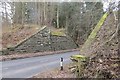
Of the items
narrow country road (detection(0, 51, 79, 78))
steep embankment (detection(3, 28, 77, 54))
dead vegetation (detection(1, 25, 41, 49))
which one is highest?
dead vegetation (detection(1, 25, 41, 49))

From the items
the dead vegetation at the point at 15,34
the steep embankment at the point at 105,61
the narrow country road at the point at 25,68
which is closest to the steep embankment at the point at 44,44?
the dead vegetation at the point at 15,34

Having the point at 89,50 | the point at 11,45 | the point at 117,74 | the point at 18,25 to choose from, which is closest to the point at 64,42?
the point at 18,25

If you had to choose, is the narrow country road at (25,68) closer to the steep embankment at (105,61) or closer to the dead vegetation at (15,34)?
the steep embankment at (105,61)

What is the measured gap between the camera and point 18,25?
35219mm

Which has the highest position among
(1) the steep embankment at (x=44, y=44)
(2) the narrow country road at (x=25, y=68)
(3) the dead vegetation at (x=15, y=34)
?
(3) the dead vegetation at (x=15, y=34)

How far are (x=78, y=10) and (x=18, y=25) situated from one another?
10.5 metres

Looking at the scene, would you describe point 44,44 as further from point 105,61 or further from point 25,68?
point 105,61

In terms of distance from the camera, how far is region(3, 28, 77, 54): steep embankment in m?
27.3

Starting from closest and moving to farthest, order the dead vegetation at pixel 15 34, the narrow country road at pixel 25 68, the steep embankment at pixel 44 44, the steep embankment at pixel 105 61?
the steep embankment at pixel 105 61, the narrow country road at pixel 25 68, the steep embankment at pixel 44 44, the dead vegetation at pixel 15 34

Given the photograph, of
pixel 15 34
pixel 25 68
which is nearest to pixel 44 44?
pixel 15 34

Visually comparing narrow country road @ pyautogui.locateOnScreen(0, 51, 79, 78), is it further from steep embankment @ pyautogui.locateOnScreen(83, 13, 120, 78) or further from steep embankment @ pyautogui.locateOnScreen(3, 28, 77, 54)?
steep embankment @ pyautogui.locateOnScreen(3, 28, 77, 54)

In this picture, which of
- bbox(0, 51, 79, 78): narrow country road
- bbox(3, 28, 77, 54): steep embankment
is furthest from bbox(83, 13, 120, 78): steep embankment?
bbox(3, 28, 77, 54): steep embankment

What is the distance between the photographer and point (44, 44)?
102 ft

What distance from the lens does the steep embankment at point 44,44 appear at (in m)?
27.3
